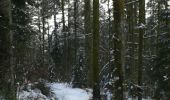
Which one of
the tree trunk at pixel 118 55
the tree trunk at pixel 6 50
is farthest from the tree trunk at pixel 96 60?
the tree trunk at pixel 6 50

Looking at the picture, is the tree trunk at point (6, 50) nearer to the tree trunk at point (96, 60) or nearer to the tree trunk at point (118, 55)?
the tree trunk at point (118, 55)

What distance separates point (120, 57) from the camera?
36.1 feet

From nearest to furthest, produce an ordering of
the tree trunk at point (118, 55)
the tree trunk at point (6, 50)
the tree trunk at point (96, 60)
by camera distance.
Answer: the tree trunk at point (6, 50) → the tree trunk at point (118, 55) → the tree trunk at point (96, 60)

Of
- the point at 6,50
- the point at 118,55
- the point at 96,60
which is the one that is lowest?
the point at 96,60

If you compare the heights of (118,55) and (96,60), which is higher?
(118,55)

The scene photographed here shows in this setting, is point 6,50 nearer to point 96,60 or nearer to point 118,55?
point 118,55

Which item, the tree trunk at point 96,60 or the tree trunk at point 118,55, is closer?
the tree trunk at point 118,55

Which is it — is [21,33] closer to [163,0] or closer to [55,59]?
[163,0]

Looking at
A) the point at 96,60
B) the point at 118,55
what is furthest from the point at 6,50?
the point at 96,60

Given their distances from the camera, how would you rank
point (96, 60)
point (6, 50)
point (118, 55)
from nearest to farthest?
1. point (6, 50)
2. point (118, 55)
3. point (96, 60)

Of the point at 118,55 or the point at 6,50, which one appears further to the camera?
the point at 118,55

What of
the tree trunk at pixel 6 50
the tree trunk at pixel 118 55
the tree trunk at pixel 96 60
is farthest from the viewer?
the tree trunk at pixel 96 60

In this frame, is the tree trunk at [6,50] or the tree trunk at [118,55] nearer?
the tree trunk at [6,50]

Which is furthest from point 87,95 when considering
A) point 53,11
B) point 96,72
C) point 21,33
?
point 53,11
